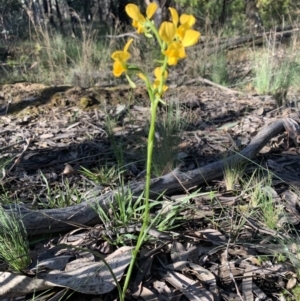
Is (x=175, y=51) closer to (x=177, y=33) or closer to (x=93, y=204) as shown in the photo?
(x=177, y=33)

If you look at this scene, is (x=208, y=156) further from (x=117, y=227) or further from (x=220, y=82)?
(x=220, y=82)

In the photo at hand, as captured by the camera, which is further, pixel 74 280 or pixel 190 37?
pixel 74 280

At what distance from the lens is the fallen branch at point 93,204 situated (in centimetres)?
192

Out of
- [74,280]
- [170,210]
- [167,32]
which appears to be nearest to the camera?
[167,32]

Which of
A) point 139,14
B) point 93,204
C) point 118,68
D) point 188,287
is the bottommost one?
point 188,287

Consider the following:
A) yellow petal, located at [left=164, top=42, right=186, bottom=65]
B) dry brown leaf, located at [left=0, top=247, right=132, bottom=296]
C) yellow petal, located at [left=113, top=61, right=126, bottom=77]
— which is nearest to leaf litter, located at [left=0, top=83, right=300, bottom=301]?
dry brown leaf, located at [left=0, top=247, right=132, bottom=296]

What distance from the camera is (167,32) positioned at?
1.03 metres

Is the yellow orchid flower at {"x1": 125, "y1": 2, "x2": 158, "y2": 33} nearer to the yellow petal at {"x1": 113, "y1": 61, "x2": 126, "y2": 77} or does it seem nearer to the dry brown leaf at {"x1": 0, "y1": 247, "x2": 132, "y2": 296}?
the yellow petal at {"x1": 113, "y1": 61, "x2": 126, "y2": 77}

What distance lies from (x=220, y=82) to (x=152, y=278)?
13.5 ft

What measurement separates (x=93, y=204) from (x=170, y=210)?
36 cm

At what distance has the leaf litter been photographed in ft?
5.49

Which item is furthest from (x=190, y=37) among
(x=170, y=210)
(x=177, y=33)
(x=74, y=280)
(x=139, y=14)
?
(x=170, y=210)

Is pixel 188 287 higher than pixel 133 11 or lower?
lower

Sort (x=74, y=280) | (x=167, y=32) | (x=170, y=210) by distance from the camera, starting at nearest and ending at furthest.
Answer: (x=167, y=32), (x=74, y=280), (x=170, y=210)
